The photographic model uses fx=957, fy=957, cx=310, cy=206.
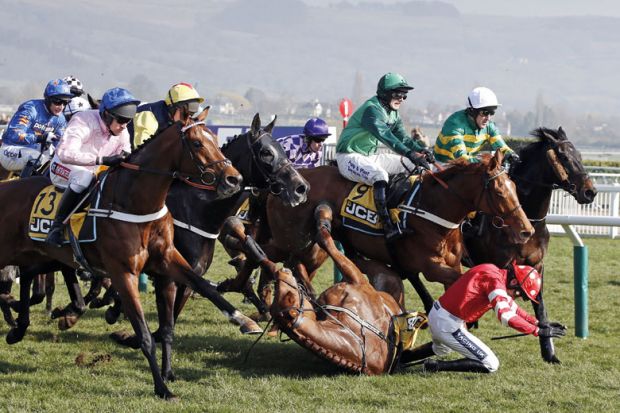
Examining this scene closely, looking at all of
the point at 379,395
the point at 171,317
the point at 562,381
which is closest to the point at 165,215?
the point at 171,317

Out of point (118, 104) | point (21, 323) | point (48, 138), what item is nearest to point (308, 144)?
point (48, 138)

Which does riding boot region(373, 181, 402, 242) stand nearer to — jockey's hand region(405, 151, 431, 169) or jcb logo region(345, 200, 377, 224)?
jcb logo region(345, 200, 377, 224)

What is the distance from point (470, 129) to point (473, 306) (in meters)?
2.50

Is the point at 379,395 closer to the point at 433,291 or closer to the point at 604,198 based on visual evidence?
the point at 433,291

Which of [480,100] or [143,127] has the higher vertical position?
[480,100]

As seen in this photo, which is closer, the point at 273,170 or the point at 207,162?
the point at 207,162

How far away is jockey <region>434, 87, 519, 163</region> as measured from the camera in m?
8.30

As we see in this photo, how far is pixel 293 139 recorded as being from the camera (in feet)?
33.9

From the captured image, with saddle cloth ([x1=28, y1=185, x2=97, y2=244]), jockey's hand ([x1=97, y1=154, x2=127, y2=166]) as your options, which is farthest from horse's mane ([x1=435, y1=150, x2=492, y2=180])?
saddle cloth ([x1=28, y1=185, x2=97, y2=244])

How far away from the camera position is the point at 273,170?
7.04 meters

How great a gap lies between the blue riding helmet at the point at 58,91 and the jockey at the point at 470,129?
11.1 feet

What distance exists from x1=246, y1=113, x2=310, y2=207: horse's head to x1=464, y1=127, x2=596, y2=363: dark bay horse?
5.91 ft

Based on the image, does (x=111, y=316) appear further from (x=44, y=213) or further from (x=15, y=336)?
(x=44, y=213)

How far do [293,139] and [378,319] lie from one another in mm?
3913
